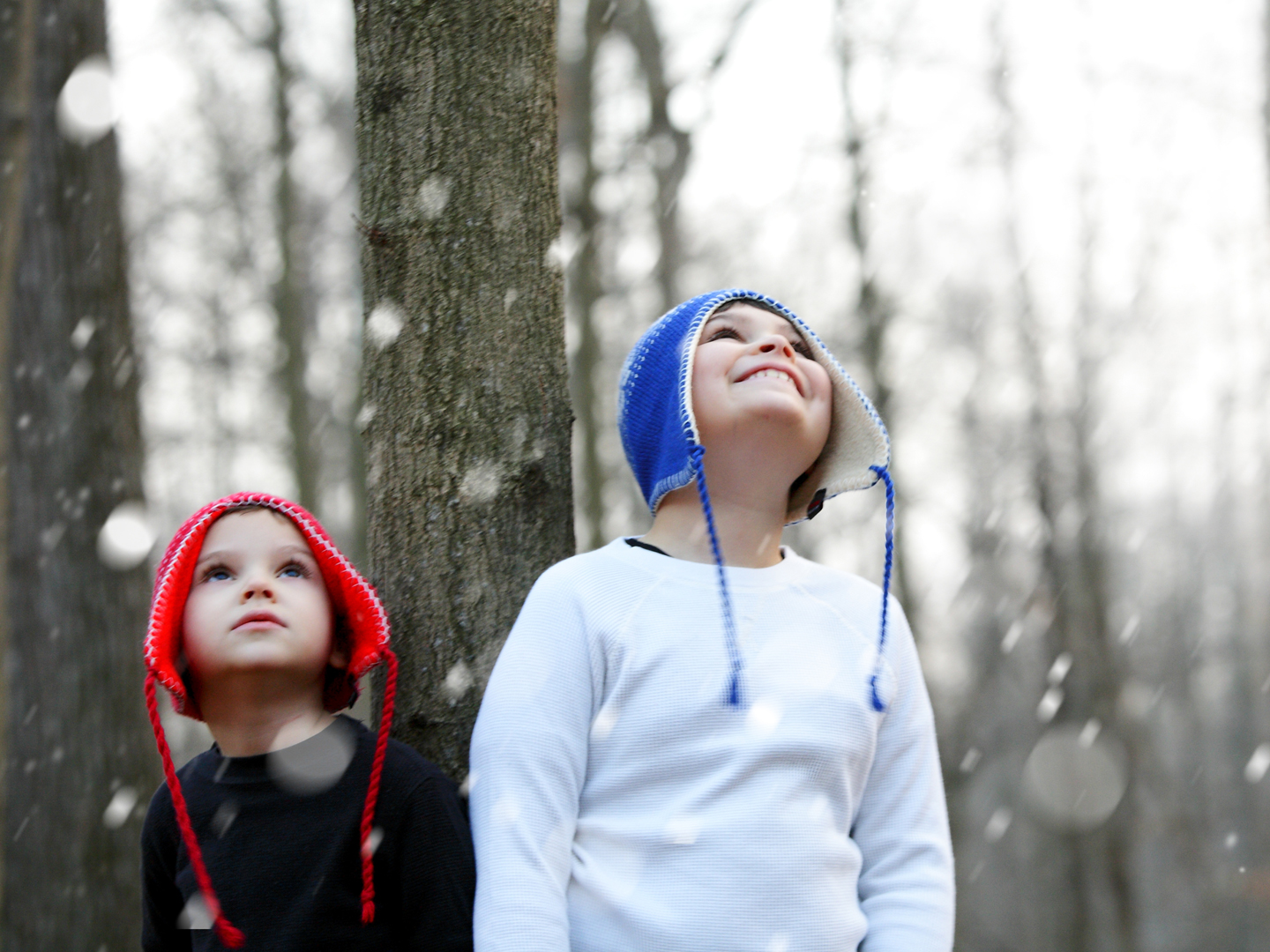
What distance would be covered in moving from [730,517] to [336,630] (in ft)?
2.77

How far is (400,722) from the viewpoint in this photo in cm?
228

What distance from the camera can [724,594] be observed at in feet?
6.77

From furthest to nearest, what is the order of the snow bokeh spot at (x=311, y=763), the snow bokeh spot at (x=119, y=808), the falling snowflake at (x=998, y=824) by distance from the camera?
1. the falling snowflake at (x=998, y=824)
2. the snow bokeh spot at (x=119, y=808)
3. the snow bokeh spot at (x=311, y=763)

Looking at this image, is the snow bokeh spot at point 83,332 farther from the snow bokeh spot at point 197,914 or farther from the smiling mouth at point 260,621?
the snow bokeh spot at point 197,914

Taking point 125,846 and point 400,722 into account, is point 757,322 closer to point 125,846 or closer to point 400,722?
point 400,722

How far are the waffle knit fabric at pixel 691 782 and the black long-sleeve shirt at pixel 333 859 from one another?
0.09 meters

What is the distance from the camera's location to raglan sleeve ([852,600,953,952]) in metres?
1.99

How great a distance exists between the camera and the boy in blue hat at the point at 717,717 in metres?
1.86

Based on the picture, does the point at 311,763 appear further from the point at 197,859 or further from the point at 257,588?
the point at 257,588

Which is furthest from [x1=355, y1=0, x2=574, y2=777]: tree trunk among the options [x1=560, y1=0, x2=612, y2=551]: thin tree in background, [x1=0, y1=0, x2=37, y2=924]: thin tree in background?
[x1=560, y1=0, x2=612, y2=551]: thin tree in background

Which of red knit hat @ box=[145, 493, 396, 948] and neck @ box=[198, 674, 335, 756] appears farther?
neck @ box=[198, 674, 335, 756]

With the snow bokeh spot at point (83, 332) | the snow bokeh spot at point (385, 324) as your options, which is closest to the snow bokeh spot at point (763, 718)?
the snow bokeh spot at point (385, 324)

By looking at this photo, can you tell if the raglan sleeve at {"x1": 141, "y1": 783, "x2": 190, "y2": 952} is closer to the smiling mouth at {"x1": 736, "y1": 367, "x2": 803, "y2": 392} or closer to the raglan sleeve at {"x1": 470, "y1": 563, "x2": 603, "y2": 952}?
the raglan sleeve at {"x1": 470, "y1": 563, "x2": 603, "y2": 952}

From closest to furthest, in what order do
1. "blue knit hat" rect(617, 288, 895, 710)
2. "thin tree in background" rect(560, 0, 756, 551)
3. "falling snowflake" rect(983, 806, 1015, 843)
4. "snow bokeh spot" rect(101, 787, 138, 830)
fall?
"blue knit hat" rect(617, 288, 895, 710)
"snow bokeh spot" rect(101, 787, 138, 830)
"thin tree in background" rect(560, 0, 756, 551)
"falling snowflake" rect(983, 806, 1015, 843)
